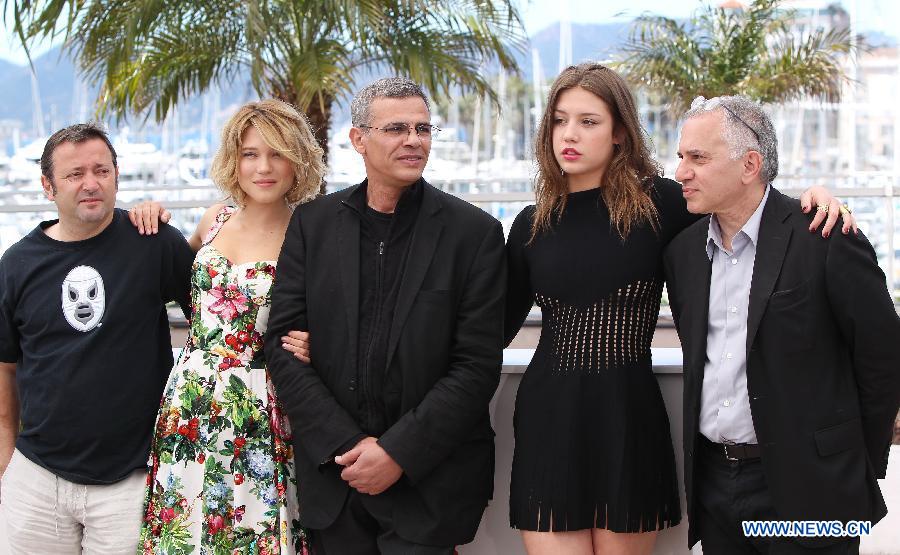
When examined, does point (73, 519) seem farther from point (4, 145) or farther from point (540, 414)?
point (4, 145)

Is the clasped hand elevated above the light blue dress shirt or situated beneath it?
situated beneath

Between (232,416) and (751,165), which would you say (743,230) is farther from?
(232,416)

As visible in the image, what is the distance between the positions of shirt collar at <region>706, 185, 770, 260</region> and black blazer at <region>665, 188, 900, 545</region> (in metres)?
0.09

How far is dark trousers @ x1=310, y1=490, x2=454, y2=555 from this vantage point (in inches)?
118

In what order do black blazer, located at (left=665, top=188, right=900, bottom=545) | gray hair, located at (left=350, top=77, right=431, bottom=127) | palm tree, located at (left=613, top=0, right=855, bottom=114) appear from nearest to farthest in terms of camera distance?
black blazer, located at (left=665, top=188, right=900, bottom=545) < gray hair, located at (left=350, top=77, right=431, bottom=127) < palm tree, located at (left=613, top=0, right=855, bottom=114)

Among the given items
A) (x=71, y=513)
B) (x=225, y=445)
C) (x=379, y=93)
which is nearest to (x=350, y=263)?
(x=379, y=93)

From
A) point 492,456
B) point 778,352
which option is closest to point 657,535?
point 492,456

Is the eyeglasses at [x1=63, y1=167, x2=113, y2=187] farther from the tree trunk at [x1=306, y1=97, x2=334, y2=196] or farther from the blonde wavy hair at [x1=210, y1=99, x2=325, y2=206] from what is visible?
the tree trunk at [x1=306, y1=97, x2=334, y2=196]

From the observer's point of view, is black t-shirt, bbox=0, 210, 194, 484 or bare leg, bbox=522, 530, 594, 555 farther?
black t-shirt, bbox=0, 210, 194, 484

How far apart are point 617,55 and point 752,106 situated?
11848 millimetres

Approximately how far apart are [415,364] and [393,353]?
7cm

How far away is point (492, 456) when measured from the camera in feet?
10.4

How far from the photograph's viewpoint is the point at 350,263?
3.06m

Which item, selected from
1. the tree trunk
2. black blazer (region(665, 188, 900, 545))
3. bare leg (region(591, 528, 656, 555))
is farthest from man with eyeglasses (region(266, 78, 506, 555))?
the tree trunk
